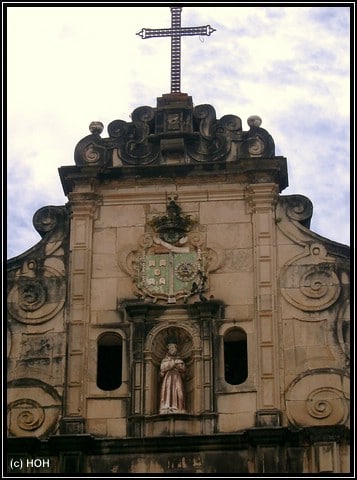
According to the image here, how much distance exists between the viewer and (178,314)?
67.9 feet

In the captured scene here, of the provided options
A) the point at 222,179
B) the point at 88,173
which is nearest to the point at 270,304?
the point at 222,179

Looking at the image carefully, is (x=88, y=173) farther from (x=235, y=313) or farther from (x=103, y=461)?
(x=103, y=461)

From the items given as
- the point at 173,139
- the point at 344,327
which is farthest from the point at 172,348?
the point at 173,139

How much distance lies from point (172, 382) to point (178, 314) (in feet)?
3.72

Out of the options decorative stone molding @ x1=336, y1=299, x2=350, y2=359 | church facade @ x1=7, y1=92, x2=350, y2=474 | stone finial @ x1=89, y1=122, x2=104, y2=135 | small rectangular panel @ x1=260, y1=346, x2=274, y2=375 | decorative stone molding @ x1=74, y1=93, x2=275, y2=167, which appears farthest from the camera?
stone finial @ x1=89, y1=122, x2=104, y2=135

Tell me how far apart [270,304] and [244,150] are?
110 inches

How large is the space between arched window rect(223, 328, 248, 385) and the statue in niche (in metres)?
0.77

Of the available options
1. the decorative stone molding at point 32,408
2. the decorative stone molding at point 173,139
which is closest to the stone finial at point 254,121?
the decorative stone molding at point 173,139

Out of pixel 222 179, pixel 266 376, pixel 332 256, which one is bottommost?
pixel 266 376

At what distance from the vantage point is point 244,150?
21.9 metres

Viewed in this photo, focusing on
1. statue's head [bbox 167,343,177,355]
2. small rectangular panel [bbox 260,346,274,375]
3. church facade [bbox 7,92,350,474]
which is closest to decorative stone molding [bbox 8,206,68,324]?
church facade [bbox 7,92,350,474]

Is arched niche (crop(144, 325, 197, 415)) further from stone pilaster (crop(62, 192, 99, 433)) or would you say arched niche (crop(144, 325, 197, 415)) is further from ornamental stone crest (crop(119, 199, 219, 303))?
stone pilaster (crop(62, 192, 99, 433))

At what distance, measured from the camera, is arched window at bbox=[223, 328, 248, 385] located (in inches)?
812

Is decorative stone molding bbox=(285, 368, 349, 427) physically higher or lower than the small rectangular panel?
lower
